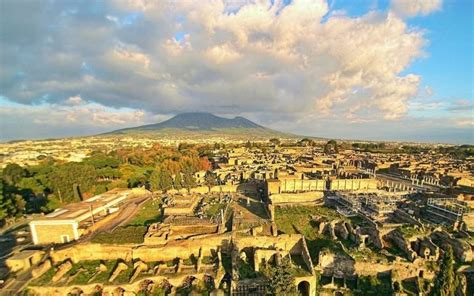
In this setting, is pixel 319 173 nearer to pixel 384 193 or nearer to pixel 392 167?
pixel 384 193

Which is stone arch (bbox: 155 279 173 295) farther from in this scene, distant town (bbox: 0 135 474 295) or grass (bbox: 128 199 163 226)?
grass (bbox: 128 199 163 226)

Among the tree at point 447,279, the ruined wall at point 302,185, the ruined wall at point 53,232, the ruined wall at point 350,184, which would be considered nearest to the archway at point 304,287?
the tree at point 447,279

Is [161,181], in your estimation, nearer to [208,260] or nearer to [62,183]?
[62,183]

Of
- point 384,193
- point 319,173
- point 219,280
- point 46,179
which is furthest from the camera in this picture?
point 319,173

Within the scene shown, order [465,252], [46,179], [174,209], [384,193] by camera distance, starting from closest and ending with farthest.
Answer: [465,252], [174,209], [384,193], [46,179]

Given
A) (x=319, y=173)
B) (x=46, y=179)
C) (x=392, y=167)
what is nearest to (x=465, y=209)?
(x=319, y=173)

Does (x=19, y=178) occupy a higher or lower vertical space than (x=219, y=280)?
higher

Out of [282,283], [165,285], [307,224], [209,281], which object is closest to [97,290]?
[165,285]
